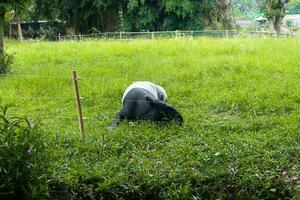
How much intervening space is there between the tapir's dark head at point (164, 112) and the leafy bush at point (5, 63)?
4.72 m

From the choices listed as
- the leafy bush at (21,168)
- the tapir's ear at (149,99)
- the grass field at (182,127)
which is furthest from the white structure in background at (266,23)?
the leafy bush at (21,168)

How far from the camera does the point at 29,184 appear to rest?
3.48 meters

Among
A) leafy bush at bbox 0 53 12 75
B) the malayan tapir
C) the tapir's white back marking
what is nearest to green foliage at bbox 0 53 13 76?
leafy bush at bbox 0 53 12 75

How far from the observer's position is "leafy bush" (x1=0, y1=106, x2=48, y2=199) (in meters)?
3.45

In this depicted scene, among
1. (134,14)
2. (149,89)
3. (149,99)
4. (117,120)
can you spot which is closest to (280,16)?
(134,14)

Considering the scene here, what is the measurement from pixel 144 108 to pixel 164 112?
29 centimetres

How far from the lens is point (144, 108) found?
19.9 ft

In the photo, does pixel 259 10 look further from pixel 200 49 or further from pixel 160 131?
pixel 160 131

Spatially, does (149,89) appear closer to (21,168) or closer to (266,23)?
(21,168)

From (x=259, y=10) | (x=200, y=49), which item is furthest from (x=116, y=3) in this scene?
(x=200, y=49)

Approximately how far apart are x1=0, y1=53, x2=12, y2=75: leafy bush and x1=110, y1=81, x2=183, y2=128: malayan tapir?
4.20 m

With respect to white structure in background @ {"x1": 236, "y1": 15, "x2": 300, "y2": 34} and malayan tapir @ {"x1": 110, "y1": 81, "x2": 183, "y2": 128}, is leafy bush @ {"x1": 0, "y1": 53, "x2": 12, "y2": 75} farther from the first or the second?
white structure in background @ {"x1": 236, "y1": 15, "x2": 300, "y2": 34}

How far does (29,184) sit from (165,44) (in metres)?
9.98

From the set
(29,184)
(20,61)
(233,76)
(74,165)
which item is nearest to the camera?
(29,184)
